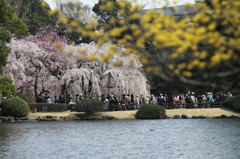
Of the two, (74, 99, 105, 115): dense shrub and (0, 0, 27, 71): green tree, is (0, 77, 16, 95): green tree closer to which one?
(0, 0, 27, 71): green tree

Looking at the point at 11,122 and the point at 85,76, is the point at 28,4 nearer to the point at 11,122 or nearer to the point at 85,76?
the point at 85,76

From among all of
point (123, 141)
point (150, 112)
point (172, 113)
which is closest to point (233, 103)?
point (172, 113)

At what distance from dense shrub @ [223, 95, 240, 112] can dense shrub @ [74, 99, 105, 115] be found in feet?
38.0

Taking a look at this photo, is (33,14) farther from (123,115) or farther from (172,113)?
(172,113)

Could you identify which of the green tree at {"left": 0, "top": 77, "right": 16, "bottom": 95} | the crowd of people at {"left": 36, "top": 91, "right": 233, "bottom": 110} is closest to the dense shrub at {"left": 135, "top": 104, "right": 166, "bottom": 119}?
the crowd of people at {"left": 36, "top": 91, "right": 233, "bottom": 110}

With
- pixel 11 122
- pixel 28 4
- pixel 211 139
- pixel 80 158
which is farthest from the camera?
pixel 28 4

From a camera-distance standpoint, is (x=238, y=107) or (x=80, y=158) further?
(x=238, y=107)

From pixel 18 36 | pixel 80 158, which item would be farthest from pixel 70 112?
pixel 80 158

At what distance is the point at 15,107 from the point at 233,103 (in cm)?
1939

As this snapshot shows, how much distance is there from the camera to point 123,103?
45469 millimetres

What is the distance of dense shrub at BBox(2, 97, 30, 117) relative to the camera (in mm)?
40000

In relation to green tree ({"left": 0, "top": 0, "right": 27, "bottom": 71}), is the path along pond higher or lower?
lower

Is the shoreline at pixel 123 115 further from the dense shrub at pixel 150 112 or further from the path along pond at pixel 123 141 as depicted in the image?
the path along pond at pixel 123 141

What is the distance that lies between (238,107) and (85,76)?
14783mm
